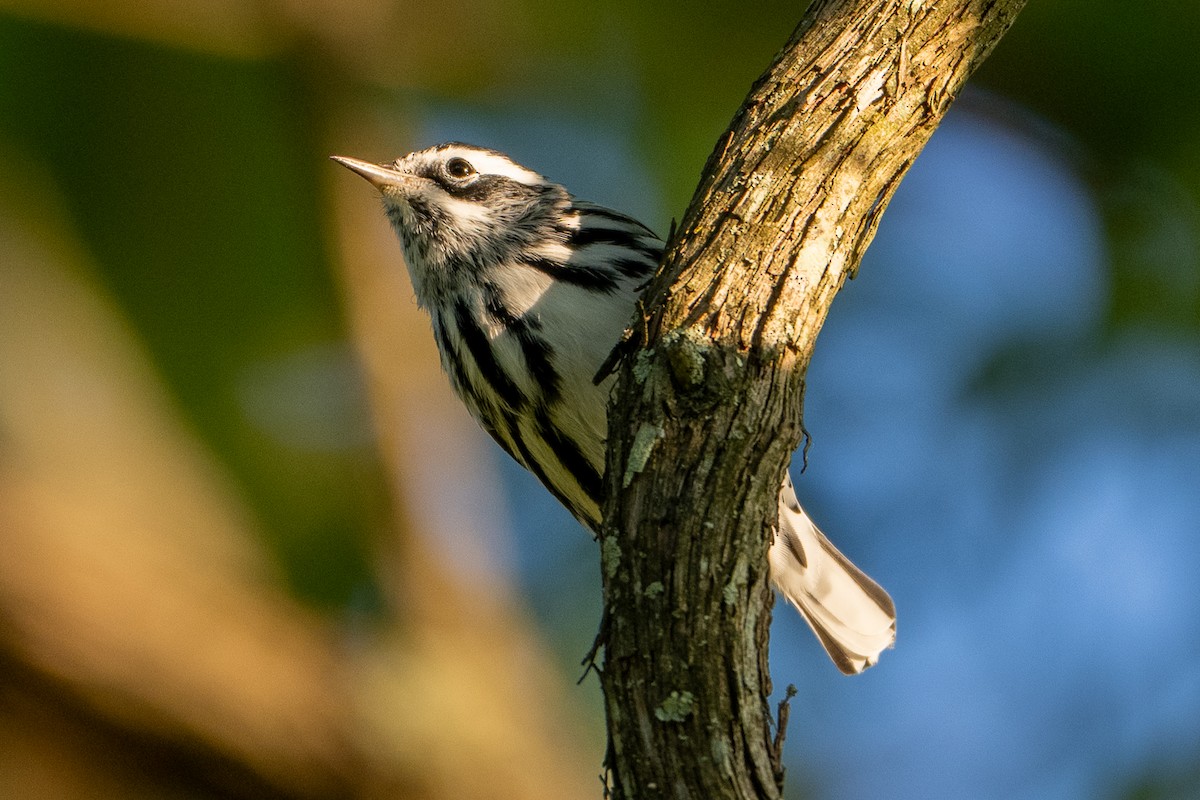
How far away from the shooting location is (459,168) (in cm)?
528

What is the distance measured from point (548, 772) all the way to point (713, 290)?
3.75 metres

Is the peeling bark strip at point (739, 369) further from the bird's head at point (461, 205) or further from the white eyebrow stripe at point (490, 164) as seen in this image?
the white eyebrow stripe at point (490, 164)

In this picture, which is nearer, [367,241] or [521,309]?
[521,309]

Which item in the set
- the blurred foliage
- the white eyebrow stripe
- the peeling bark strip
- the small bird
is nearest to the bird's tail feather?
the small bird

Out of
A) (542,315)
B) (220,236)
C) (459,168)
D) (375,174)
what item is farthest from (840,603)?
(220,236)

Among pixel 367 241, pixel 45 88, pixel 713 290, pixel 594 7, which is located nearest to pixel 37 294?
pixel 45 88

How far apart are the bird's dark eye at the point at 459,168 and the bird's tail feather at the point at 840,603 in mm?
1930

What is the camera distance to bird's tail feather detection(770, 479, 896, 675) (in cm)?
521

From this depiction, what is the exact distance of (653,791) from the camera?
9.07 feet

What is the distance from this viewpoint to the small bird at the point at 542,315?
4414mm

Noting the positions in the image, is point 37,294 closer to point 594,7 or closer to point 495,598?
point 495,598

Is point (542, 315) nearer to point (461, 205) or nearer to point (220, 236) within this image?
point (461, 205)

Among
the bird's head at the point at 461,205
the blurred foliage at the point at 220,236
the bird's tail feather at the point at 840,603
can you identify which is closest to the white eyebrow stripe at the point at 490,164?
the bird's head at the point at 461,205

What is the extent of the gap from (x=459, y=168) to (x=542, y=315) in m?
1.13
